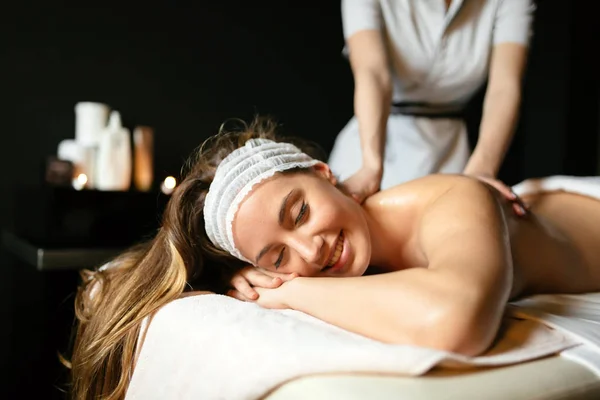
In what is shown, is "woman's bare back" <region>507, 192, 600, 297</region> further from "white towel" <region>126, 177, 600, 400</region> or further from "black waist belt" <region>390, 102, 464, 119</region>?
"black waist belt" <region>390, 102, 464, 119</region>

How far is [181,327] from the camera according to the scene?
38.7 inches

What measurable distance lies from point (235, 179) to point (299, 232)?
0.61 feet

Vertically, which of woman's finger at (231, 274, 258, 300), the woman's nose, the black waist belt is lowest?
woman's finger at (231, 274, 258, 300)

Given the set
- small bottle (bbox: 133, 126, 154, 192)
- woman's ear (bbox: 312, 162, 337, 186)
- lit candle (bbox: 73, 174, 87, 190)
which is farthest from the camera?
small bottle (bbox: 133, 126, 154, 192)

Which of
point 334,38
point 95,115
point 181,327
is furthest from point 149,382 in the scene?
point 334,38

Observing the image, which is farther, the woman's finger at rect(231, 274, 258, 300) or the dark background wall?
the dark background wall

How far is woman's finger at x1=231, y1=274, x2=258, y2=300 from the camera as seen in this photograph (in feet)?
3.82

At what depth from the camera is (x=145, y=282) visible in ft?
3.93

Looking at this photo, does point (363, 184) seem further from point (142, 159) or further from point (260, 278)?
point (142, 159)

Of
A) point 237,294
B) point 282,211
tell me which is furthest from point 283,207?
point 237,294

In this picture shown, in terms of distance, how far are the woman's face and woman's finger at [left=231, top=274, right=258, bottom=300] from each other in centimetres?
6

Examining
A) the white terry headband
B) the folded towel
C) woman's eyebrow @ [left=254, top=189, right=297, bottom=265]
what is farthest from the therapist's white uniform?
the folded towel

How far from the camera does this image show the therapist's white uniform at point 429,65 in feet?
6.13

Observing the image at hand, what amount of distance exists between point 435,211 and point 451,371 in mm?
441
